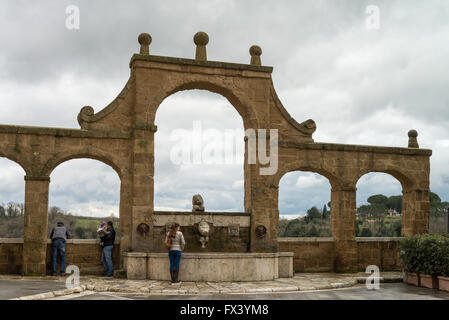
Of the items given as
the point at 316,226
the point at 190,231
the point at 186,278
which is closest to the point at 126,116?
the point at 190,231

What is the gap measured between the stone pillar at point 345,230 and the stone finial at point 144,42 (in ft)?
23.4

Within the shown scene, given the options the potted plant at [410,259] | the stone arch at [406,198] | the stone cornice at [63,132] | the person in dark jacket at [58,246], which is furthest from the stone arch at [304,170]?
the person in dark jacket at [58,246]

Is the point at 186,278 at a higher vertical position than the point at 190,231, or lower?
lower

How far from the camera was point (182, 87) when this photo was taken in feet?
50.0

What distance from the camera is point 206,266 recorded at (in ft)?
42.8

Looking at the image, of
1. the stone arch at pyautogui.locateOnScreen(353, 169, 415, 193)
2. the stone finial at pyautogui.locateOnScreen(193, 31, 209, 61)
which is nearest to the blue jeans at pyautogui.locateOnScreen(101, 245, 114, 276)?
the stone finial at pyautogui.locateOnScreen(193, 31, 209, 61)

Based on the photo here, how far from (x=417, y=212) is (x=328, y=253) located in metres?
3.32

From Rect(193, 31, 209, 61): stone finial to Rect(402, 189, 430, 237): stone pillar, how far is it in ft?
26.5

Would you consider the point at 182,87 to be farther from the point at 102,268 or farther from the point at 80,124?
the point at 102,268

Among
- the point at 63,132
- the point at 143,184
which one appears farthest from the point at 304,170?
the point at 63,132

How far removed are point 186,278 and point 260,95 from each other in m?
5.81

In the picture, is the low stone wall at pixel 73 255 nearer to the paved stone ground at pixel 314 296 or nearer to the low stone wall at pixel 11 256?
the low stone wall at pixel 11 256

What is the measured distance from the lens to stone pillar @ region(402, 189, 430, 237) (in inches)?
679

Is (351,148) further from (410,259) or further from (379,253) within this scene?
(410,259)
